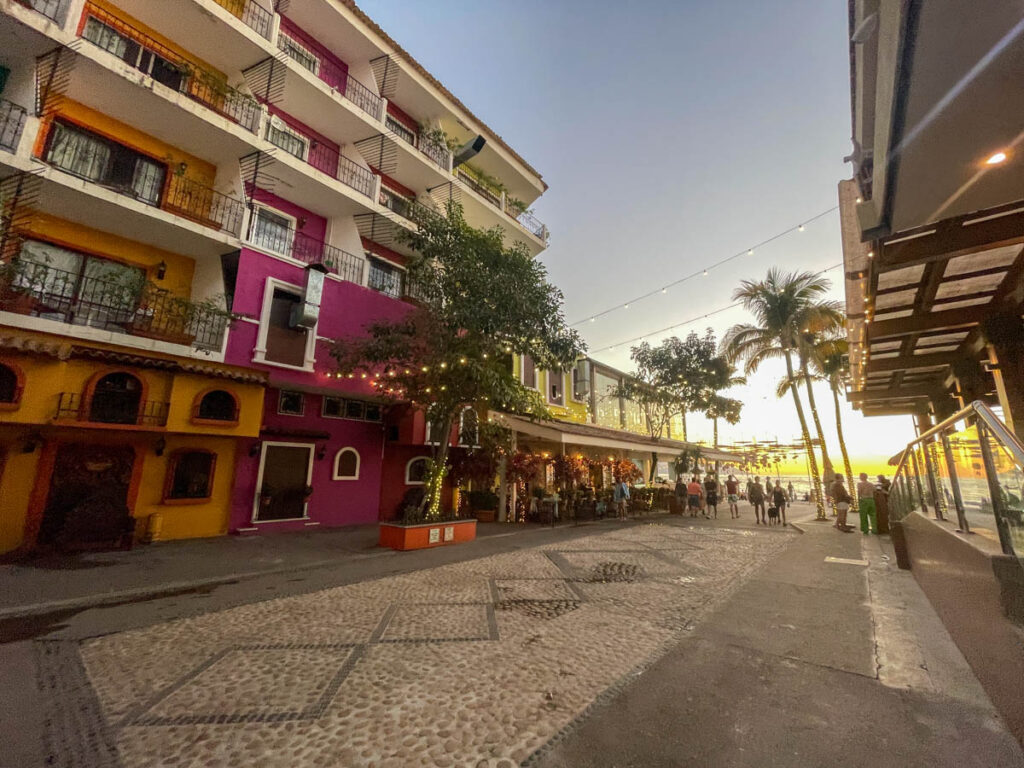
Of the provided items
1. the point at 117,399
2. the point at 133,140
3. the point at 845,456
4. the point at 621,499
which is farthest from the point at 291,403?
the point at 845,456

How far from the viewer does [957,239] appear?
4.21m

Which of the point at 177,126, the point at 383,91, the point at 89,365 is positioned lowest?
the point at 89,365

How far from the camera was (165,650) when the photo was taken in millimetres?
3600

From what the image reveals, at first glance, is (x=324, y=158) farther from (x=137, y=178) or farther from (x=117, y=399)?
(x=117, y=399)

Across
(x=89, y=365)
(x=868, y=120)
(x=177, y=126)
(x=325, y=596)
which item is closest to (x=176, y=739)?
(x=325, y=596)

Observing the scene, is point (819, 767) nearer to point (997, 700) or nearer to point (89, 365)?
point (997, 700)

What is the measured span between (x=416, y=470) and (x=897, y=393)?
15325mm

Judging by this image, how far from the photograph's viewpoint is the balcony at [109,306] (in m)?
7.64

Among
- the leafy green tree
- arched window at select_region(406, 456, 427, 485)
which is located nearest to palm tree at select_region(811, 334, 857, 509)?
the leafy green tree

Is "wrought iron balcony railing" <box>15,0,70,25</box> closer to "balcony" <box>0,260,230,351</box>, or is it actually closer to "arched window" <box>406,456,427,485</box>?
"balcony" <box>0,260,230,351</box>

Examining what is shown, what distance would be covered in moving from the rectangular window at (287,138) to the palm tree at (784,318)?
17.4 m

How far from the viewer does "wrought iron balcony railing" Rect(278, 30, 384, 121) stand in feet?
41.9

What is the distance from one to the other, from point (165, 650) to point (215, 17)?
13.8 meters

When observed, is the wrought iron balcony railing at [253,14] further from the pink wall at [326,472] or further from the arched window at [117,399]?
the pink wall at [326,472]
